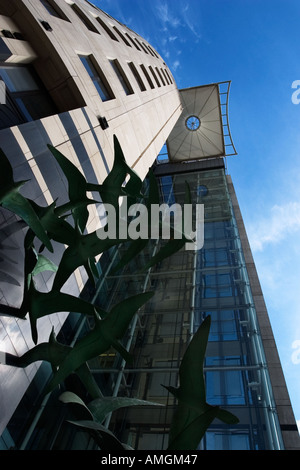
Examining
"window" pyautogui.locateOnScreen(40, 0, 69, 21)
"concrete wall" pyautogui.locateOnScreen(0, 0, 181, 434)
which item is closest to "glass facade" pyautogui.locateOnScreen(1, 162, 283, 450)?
"concrete wall" pyautogui.locateOnScreen(0, 0, 181, 434)

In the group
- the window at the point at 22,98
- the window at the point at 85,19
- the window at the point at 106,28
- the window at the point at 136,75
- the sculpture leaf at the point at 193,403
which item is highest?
the window at the point at 106,28

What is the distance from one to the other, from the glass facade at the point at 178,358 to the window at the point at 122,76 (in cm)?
742

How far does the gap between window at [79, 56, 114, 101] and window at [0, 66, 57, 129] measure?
2.41 meters

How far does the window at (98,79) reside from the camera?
11461 mm

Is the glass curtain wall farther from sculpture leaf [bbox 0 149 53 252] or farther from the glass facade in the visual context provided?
sculpture leaf [bbox 0 149 53 252]

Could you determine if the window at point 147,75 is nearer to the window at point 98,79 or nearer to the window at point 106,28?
the window at point 106,28

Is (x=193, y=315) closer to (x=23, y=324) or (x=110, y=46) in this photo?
(x=23, y=324)

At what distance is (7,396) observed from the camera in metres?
6.28

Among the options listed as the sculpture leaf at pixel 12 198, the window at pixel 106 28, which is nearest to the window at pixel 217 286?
the sculpture leaf at pixel 12 198

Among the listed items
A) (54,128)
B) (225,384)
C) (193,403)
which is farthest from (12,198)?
(225,384)

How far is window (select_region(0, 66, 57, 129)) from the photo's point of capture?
25.9 feet
